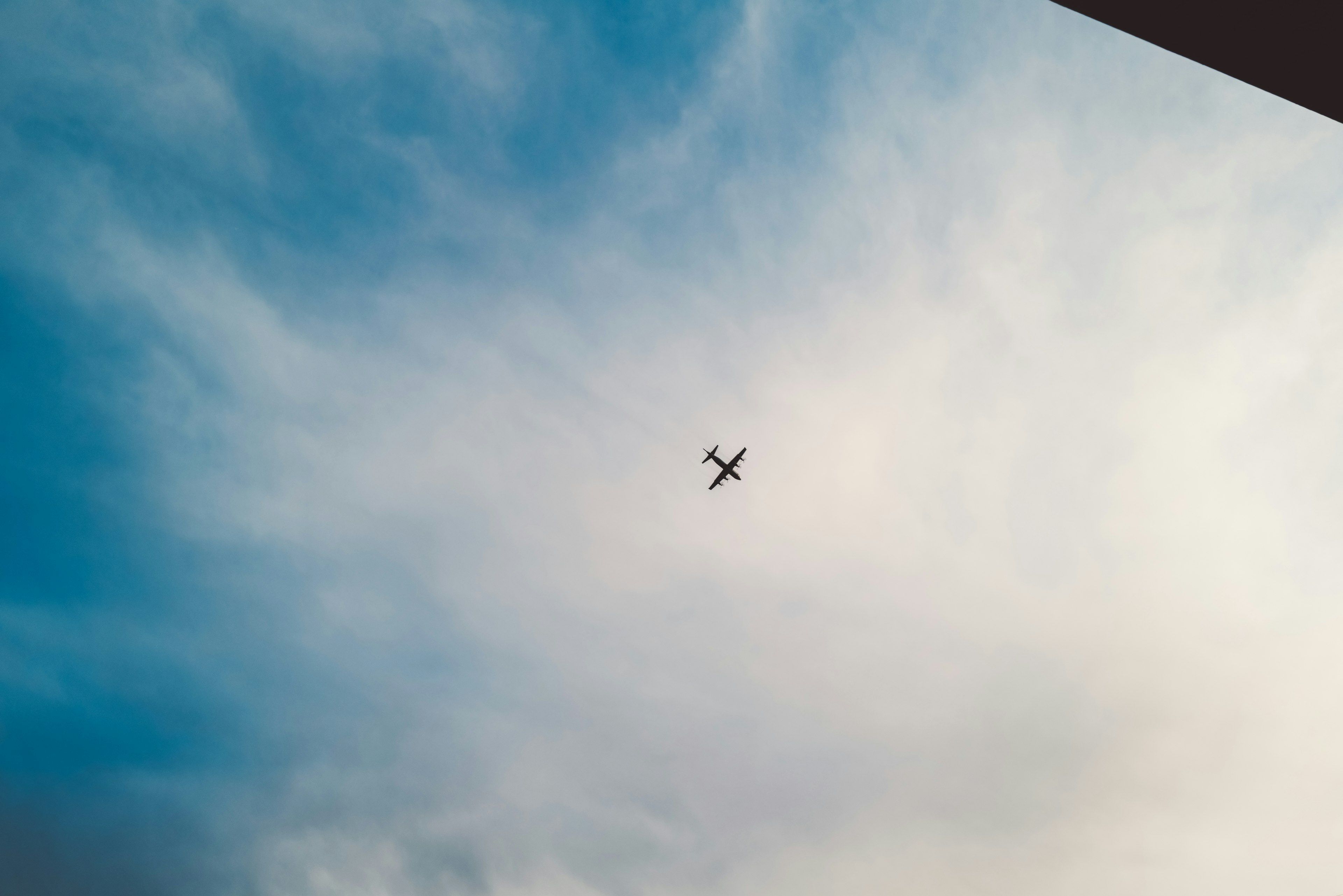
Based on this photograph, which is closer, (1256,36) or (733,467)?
(1256,36)

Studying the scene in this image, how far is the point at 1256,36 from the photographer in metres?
13.3

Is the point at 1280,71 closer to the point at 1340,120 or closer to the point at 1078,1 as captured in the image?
the point at 1340,120

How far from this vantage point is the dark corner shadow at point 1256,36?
12938 millimetres

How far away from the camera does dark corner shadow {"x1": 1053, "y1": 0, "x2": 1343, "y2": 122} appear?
12.9 meters

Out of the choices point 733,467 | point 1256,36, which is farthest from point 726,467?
point 1256,36

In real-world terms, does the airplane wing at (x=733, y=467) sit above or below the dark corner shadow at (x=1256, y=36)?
above

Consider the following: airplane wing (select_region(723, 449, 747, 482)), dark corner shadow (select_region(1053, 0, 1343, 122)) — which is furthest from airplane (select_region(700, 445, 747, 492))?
dark corner shadow (select_region(1053, 0, 1343, 122))

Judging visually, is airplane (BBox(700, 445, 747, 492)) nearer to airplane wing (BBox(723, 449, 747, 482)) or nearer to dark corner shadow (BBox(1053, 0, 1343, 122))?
airplane wing (BBox(723, 449, 747, 482))

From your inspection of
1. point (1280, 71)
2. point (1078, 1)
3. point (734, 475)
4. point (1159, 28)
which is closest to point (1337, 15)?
point (1280, 71)

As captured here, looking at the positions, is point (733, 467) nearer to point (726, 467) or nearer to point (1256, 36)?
point (726, 467)

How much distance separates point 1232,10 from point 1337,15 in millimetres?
1458

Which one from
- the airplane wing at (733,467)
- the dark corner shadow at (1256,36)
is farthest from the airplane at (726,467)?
the dark corner shadow at (1256,36)

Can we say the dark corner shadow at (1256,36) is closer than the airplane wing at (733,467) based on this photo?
Yes

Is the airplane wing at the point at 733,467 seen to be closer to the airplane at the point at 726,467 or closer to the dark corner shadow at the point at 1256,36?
the airplane at the point at 726,467
